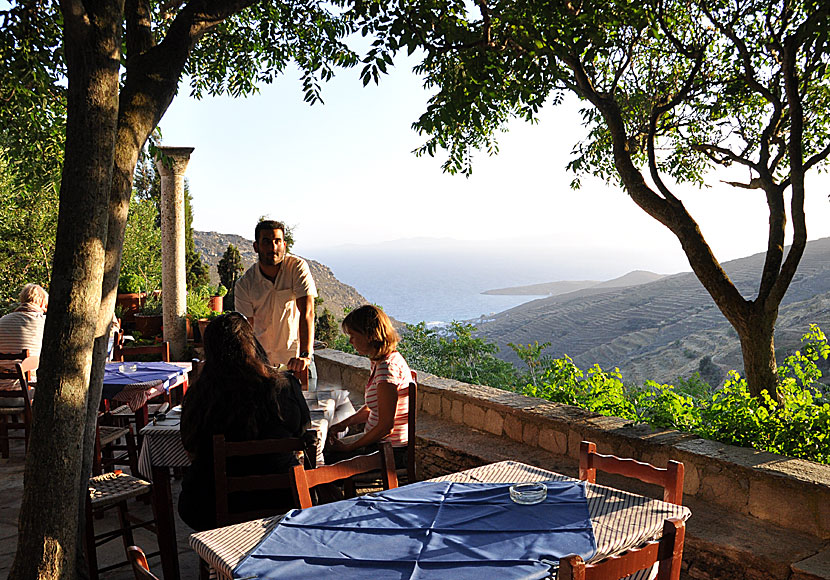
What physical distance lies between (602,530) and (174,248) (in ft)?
24.6

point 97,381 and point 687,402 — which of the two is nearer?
point 97,381

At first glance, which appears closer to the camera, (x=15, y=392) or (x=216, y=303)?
(x=15, y=392)

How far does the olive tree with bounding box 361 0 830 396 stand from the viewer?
4656 mm

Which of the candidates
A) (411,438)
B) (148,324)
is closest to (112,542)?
(411,438)

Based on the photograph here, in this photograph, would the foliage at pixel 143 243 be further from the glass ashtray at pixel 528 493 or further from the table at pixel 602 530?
the glass ashtray at pixel 528 493

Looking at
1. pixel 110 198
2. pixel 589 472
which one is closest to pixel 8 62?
pixel 110 198

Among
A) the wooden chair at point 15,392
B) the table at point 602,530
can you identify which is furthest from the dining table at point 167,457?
the wooden chair at point 15,392

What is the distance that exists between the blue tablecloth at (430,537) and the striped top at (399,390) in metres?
1.08

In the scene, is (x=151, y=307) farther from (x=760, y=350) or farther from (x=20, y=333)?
(x=760, y=350)

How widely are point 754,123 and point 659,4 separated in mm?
2036

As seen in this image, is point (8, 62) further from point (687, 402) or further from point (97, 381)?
point (687, 402)

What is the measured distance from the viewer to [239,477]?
106 inches

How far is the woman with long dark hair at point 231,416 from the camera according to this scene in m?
2.89

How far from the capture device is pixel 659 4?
5.23 metres
